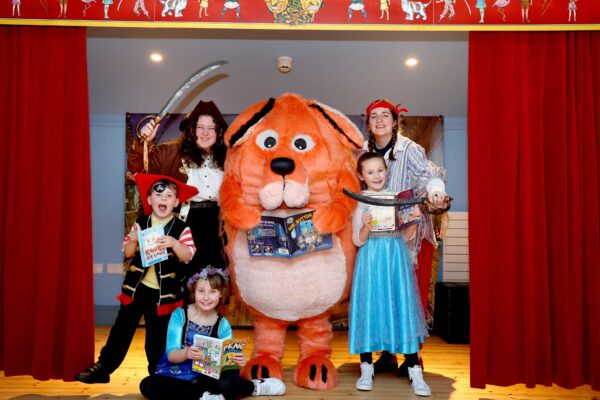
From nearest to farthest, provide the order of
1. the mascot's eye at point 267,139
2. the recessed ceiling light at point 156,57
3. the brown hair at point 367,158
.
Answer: the brown hair at point 367,158, the mascot's eye at point 267,139, the recessed ceiling light at point 156,57

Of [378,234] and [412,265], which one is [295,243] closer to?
[378,234]

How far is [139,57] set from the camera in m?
3.48

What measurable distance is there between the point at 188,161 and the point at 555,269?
7.03 feet

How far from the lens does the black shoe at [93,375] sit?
245cm

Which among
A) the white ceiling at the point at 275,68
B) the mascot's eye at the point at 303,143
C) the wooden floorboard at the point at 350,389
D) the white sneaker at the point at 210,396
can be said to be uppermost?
the white ceiling at the point at 275,68

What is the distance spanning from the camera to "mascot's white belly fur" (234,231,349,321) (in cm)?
260

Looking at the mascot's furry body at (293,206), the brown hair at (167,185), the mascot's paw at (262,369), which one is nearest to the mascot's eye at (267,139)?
the mascot's furry body at (293,206)

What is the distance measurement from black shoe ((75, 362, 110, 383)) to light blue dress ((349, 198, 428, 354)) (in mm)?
1279

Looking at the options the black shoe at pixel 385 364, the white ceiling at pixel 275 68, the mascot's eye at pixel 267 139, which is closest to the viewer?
the mascot's eye at pixel 267 139

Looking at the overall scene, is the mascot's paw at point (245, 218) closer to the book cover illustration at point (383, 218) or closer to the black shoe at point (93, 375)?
the book cover illustration at point (383, 218)

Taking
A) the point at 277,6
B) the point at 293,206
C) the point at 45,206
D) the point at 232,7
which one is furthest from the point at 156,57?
the point at 293,206

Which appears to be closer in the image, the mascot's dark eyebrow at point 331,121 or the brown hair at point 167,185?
the brown hair at point 167,185

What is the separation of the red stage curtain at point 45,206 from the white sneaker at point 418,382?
5.67 ft

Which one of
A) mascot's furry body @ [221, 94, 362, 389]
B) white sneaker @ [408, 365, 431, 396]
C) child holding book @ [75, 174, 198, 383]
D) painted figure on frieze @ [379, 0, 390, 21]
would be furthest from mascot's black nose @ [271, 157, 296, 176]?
white sneaker @ [408, 365, 431, 396]
